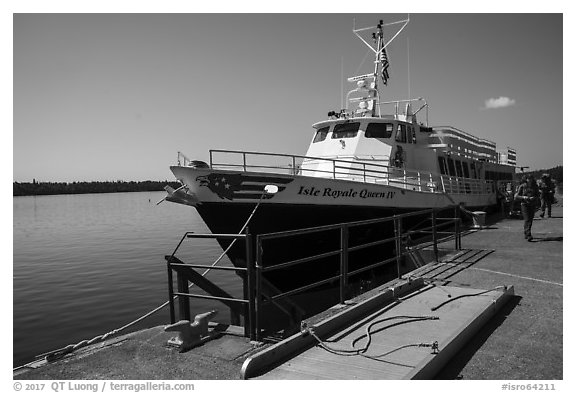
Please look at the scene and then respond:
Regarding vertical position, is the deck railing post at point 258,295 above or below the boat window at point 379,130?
below

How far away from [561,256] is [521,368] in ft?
21.0

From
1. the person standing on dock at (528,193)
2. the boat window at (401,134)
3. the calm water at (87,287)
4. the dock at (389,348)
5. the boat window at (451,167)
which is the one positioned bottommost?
the calm water at (87,287)

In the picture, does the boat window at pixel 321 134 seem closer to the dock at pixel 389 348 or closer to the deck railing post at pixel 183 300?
the dock at pixel 389 348

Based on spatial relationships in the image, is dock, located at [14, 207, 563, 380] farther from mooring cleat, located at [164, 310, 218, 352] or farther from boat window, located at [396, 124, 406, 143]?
boat window, located at [396, 124, 406, 143]

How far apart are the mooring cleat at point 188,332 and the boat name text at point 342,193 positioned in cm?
492

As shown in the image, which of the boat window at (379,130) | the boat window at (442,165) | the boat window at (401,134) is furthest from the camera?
the boat window at (442,165)

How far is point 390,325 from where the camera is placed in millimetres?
4766

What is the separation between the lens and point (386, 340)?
4359 millimetres

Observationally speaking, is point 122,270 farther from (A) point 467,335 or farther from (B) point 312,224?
(A) point 467,335

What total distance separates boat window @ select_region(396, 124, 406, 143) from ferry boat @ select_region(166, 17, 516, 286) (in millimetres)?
35

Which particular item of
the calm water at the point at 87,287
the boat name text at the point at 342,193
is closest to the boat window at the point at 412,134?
the boat name text at the point at 342,193

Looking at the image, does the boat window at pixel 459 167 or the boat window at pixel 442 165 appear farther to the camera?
the boat window at pixel 459 167

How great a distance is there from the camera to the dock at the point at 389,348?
12.4 feet

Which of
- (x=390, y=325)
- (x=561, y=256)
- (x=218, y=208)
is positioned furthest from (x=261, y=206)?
(x=561, y=256)
